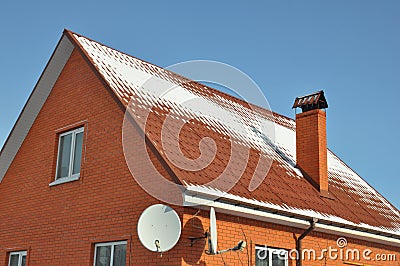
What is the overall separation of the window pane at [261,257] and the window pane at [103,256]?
8.80 feet

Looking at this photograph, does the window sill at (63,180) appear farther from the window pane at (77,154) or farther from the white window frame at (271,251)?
the white window frame at (271,251)

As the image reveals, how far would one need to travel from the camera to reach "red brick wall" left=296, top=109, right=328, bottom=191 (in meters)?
12.7

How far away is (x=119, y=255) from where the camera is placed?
910 cm

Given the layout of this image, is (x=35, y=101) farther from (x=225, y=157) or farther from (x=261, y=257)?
(x=261, y=257)

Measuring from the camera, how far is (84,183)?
10.2 metres

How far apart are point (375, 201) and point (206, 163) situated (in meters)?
7.56

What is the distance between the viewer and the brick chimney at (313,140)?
41.5 feet

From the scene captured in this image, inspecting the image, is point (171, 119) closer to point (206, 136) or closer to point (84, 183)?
point (206, 136)

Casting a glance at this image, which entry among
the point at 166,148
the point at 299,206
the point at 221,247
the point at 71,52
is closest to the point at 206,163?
the point at 166,148

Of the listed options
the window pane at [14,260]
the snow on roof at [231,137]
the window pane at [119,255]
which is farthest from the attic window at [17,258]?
the snow on roof at [231,137]

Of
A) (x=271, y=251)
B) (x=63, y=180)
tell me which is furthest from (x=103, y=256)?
(x=271, y=251)

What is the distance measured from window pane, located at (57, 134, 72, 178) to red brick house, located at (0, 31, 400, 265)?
0.9 inches

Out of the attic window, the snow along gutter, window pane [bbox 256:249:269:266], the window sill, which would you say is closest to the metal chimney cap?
the snow along gutter

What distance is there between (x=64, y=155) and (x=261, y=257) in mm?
4667
